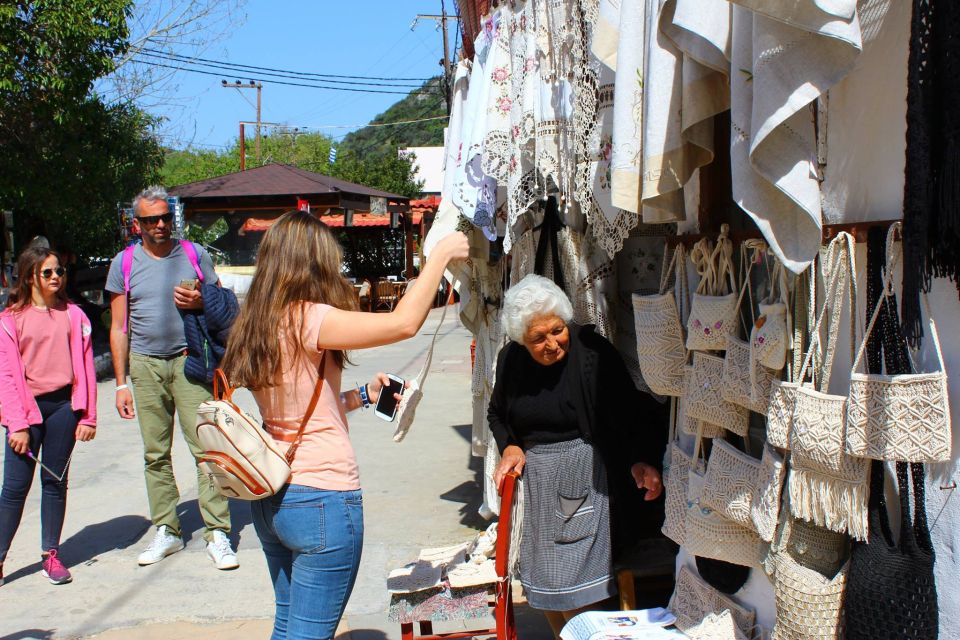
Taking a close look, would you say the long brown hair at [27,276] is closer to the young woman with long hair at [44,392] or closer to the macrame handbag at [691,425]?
the young woman with long hair at [44,392]

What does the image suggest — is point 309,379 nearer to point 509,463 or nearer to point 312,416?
point 312,416

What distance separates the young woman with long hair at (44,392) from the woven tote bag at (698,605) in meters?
A: 3.41

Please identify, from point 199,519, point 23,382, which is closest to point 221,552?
point 199,519

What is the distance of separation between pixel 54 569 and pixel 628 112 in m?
4.10

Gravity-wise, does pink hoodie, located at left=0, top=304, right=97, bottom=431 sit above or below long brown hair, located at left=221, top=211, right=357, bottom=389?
below

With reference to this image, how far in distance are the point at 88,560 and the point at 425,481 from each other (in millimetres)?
2398

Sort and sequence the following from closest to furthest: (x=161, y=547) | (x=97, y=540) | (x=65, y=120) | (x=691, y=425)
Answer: (x=691, y=425)
(x=161, y=547)
(x=97, y=540)
(x=65, y=120)

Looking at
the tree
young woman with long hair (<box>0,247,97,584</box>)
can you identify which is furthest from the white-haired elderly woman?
the tree

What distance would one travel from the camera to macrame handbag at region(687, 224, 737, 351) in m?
2.66

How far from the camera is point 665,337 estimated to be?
3.01 metres

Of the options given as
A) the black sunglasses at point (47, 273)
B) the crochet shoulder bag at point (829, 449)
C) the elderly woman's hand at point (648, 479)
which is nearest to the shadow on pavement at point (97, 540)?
the black sunglasses at point (47, 273)

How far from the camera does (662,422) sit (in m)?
3.75

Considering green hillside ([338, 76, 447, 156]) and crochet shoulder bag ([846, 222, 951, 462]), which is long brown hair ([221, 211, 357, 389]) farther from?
green hillside ([338, 76, 447, 156])

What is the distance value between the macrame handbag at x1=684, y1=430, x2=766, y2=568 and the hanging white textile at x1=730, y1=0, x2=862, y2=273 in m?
0.95
